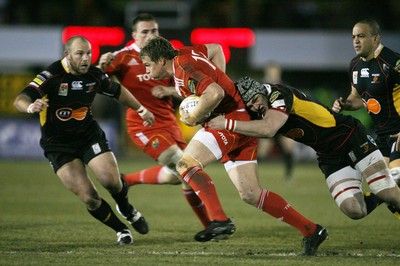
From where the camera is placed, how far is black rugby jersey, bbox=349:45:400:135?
810 cm

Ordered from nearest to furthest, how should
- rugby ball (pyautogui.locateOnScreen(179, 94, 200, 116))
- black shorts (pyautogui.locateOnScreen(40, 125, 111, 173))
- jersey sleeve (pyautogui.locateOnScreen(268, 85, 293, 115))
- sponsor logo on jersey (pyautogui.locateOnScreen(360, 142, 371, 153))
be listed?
jersey sleeve (pyautogui.locateOnScreen(268, 85, 293, 115))
rugby ball (pyautogui.locateOnScreen(179, 94, 200, 116))
sponsor logo on jersey (pyautogui.locateOnScreen(360, 142, 371, 153))
black shorts (pyautogui.locateOnScreen(40, 125, 111, 173))

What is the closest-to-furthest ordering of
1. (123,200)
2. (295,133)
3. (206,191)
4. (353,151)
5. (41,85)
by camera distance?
(206,191)
(295,133)
(353,151)
(41,85)
(123,200)

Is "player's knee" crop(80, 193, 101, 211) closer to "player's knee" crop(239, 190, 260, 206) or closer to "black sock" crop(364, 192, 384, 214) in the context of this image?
"player's knee" crop(239, 190, 260, 206)

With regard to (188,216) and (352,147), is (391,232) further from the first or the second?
(188,216)

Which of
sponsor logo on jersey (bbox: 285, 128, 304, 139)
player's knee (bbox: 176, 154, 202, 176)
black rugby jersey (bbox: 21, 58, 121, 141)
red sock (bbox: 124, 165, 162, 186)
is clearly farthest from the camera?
red sock (bbox: 124, 165, 162, 186)

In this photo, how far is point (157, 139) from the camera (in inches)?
371

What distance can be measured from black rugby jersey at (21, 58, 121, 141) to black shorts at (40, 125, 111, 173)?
6 cm

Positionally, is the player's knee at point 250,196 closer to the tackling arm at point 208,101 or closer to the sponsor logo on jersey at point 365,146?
the tackling arm at point 208,101

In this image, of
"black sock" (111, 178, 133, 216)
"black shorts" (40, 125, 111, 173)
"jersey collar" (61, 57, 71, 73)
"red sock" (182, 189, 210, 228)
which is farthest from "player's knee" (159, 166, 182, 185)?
"jersey collar" (61, 57, 71, 73)

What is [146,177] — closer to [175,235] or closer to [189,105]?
[175,235]

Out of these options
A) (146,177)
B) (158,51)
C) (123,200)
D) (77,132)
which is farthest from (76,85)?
(146,177)

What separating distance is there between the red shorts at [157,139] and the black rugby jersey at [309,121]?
8.08 ft

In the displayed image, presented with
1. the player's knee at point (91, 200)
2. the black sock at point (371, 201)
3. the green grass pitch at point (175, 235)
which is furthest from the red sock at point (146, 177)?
the black sock at point (371, 201)

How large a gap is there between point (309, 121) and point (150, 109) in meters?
3.00
